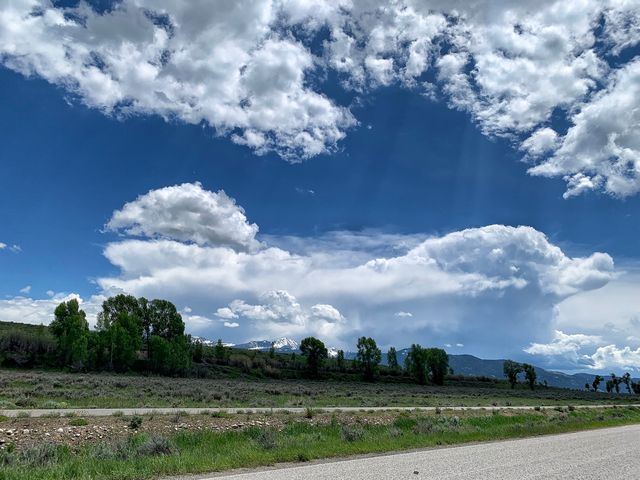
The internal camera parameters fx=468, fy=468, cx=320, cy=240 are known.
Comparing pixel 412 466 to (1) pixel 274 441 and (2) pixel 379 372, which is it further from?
(2) pixel 379 372

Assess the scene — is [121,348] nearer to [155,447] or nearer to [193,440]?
[193,440]

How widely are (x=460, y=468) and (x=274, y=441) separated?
7.71 m

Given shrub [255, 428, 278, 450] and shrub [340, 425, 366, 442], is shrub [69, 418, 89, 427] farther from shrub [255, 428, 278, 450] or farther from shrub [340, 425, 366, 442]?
shrub [340, 425, 366, 442]

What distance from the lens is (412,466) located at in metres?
12.0

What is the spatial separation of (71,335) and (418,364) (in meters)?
96.8

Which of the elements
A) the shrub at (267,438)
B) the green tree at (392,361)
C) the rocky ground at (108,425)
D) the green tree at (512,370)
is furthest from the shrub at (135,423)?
the green tree at (392,361)

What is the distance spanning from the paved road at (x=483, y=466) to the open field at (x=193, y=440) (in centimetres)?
217

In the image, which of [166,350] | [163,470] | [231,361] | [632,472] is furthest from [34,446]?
[231,361]

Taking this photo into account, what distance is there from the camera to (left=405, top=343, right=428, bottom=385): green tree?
142 metres

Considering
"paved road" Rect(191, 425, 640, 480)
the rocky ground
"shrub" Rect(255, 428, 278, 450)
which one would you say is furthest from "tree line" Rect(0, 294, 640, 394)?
"paved road" Rect(191, 425, 640, 480)

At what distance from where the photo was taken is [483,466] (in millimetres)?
11992

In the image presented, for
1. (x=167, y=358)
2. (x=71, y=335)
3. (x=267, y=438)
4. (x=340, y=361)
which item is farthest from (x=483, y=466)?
(x=340, y=361)

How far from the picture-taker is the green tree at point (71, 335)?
86.2m

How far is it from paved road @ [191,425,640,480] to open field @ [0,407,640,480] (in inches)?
85.3
